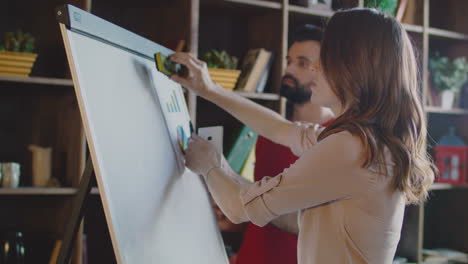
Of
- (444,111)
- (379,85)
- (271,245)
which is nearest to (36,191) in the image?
(271,245)

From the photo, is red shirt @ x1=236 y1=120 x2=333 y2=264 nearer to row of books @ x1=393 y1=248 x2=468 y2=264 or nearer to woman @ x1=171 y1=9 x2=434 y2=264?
woman @ x1=171 y1=9 x2=434 y2=264

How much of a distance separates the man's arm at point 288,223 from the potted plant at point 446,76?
1.50 metres

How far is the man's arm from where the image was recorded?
179 centimetres

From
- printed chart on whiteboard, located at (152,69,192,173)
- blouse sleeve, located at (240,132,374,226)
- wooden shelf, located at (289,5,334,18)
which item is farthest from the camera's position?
wooden shelf, located at (289,5,334,18)

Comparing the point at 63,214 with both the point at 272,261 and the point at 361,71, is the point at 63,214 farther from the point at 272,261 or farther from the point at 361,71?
the point at 361,71

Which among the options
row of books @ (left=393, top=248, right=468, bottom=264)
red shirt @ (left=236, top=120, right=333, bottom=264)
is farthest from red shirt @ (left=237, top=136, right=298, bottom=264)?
row of books @ (left=393, top=248, right=468, bottom=264)

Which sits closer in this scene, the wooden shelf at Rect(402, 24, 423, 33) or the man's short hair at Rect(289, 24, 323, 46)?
the man's short hair at Rect(289, 24, 323, 46)

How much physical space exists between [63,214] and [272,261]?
814mm

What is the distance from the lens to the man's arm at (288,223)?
1786 millimetres

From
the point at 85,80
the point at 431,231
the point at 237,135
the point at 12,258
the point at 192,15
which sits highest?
the point at 192,15

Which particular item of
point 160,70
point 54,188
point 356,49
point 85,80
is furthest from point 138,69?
point 54,188

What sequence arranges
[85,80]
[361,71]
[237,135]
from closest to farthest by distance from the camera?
1. [85,80]
2. [361,71]
3. [237,135]

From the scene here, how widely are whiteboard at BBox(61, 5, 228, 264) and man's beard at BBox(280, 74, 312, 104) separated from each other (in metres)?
0.77

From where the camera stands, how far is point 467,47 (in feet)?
9.87
